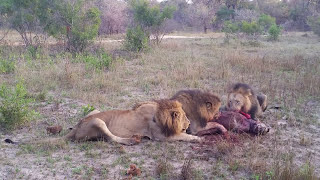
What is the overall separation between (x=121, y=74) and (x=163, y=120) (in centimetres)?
522

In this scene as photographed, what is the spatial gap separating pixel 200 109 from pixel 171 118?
0.60 m

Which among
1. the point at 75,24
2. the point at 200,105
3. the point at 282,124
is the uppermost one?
the point at 75,24

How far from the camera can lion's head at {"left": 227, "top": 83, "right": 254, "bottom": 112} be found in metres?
6.25

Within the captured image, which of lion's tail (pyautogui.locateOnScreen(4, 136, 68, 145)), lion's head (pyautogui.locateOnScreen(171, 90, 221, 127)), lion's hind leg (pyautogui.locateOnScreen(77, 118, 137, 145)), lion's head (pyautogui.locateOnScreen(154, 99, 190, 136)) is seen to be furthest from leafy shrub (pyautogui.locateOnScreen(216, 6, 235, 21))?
lion's tail (pyautogui.locateOnScreen(4, 136, 68, 145))

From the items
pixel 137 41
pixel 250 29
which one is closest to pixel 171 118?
pixel 137 41

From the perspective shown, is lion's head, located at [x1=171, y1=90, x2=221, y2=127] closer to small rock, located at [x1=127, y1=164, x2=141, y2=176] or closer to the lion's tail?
small rock, located at [x1=127, y1=164, x2=141, y2=176]

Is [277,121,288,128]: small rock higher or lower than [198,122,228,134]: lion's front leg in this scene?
lower

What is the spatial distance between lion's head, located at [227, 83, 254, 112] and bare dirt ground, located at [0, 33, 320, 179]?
0.59 metres

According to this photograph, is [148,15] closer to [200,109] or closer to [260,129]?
[200,109]

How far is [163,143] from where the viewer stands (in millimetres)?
5262

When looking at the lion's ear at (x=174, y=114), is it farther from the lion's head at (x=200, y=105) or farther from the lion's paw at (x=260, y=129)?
the lion's paw at (x=260, y=129)

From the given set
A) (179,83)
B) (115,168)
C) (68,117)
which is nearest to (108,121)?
(115,168)

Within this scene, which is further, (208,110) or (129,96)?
(129,96)

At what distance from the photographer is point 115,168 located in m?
4.41
